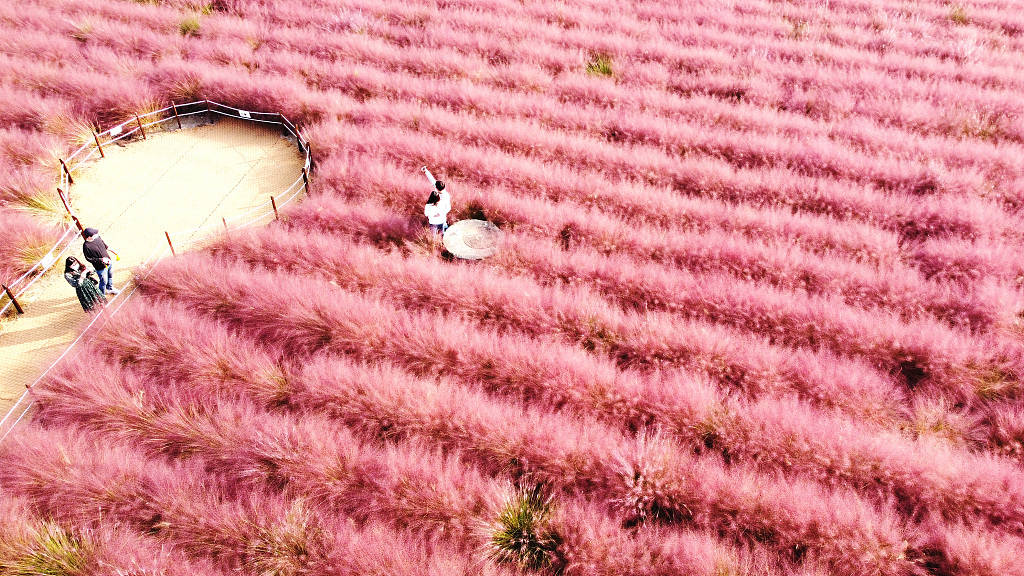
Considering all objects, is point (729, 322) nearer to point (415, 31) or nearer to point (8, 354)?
point (8, 354)

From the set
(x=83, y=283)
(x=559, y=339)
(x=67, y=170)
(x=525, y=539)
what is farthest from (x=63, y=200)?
(x=525, y=539)

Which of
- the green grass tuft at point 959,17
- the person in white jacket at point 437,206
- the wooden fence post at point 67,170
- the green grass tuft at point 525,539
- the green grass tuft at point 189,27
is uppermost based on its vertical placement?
the green grass tuft at point 959,17

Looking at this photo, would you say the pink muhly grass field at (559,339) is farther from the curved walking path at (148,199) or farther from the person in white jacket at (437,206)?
the curved walking path at (148,199)

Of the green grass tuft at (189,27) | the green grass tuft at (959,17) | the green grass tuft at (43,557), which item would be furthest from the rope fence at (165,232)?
the green grass tuft at (959,17)

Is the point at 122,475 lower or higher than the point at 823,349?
lower

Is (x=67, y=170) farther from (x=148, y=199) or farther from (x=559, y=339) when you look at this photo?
(x=559, y=339)

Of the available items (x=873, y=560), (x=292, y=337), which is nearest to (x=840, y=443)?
(x=873, y=560)

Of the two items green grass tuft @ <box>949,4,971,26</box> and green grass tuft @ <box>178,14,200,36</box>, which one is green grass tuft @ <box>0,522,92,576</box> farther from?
green grass tuft @ <box>949,4,971,26</box>
